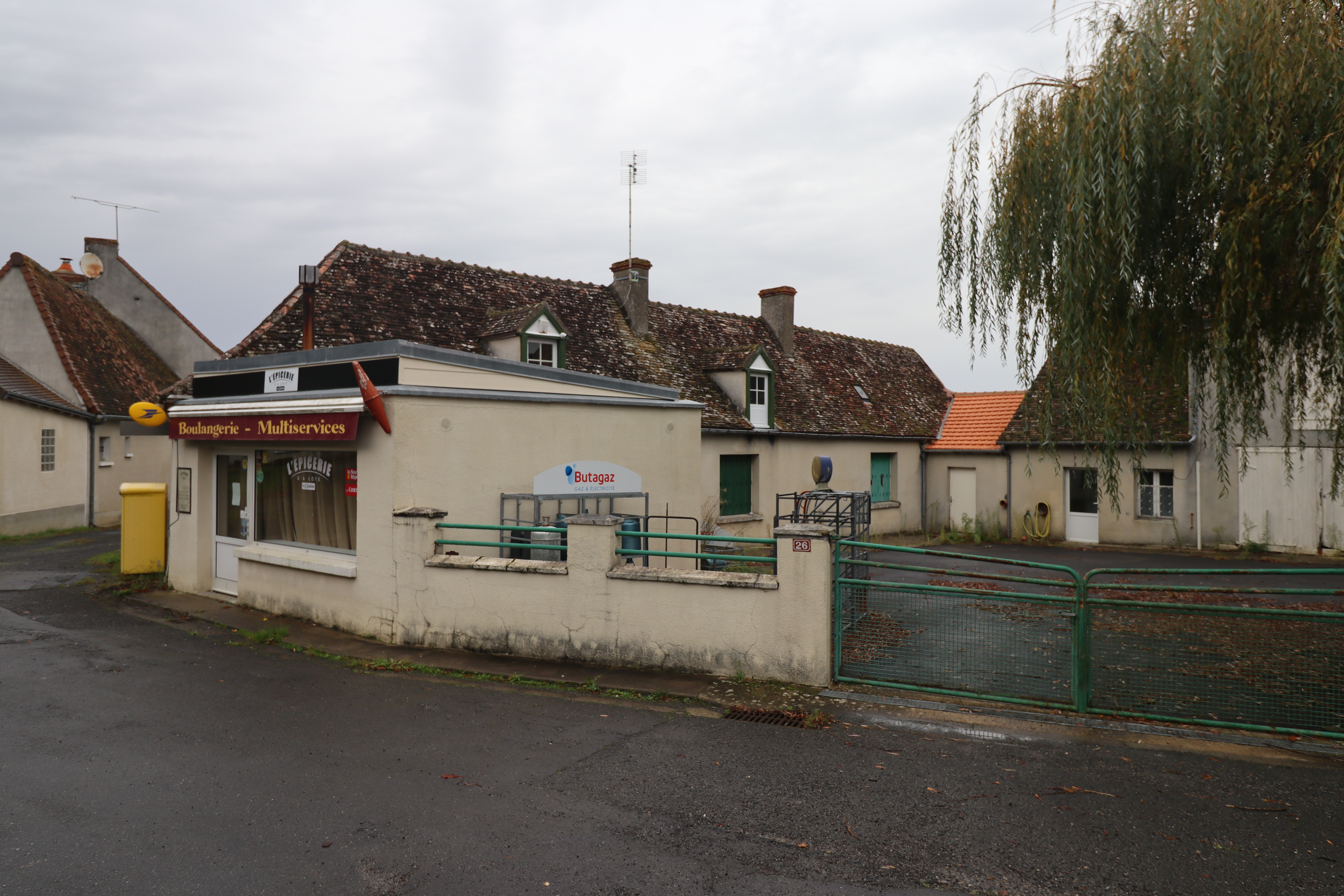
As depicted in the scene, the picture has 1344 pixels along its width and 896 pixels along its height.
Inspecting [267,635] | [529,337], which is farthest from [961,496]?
[267,635]

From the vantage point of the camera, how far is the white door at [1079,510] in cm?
2153

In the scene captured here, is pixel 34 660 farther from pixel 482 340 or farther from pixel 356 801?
pixel 482 340

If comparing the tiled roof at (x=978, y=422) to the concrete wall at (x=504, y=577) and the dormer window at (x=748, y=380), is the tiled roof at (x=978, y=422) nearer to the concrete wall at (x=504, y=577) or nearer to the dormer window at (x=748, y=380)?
the dormer window at (x=748, y=380)

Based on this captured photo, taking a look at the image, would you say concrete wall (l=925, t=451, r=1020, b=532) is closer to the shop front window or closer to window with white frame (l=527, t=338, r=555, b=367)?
window with white frame (l=527, t=338, r=555, b=367)

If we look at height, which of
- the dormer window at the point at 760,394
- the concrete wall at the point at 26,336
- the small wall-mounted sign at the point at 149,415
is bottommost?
the small wall-mounted sign at the point at 149,415

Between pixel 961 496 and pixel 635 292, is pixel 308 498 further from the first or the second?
pixel 961 496

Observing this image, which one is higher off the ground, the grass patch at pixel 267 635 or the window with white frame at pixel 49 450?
the window with white frame at pixel 49 450

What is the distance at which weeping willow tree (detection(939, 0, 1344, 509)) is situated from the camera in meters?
6.46

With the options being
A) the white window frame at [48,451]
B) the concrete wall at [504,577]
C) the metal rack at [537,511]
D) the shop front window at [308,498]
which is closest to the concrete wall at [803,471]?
the metal rack at [537,511]

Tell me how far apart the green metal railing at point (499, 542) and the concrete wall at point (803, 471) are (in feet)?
25.2

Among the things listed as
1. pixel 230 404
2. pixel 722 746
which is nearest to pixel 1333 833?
pixel 722 746

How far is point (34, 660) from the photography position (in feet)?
29.5

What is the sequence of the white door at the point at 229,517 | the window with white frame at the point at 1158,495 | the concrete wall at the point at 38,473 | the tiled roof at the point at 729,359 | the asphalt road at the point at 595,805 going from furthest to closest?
1. the concrete wall at the point at 38,473
2. the window with white frame at the point at 1158,495
3. the tiled roof at the point at 729,359
4. the white door at the point at 229,517
5. the asphalt road at the point at 595,805

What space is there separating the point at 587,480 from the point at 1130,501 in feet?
52.1
